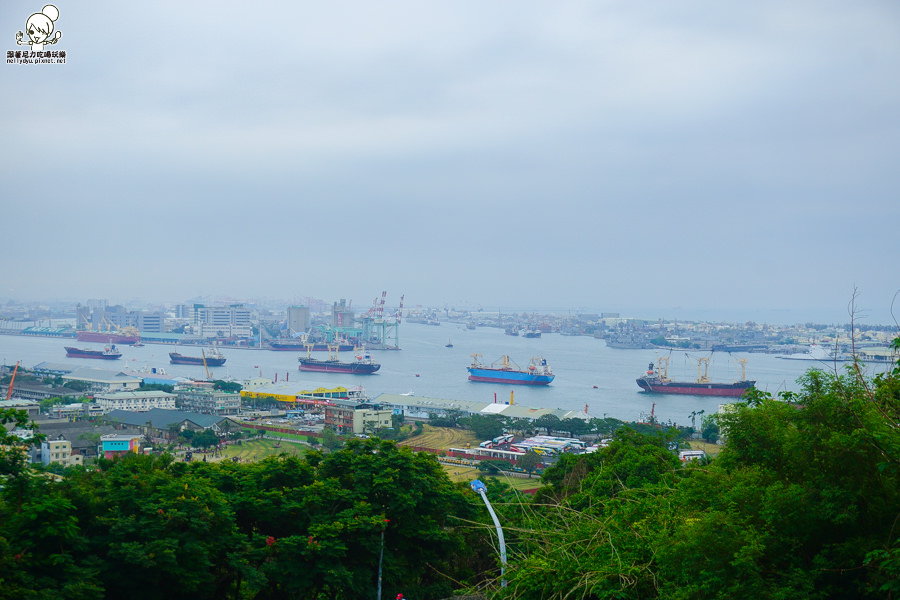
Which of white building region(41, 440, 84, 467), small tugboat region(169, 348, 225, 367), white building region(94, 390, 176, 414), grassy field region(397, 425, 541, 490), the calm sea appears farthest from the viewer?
small tugboat region(169, 348, 225, 367)

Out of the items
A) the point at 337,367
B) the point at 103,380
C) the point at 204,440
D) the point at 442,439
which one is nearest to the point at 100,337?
the point at 337,367

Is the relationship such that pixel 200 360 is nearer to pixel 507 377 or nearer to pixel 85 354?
pixel 85 354

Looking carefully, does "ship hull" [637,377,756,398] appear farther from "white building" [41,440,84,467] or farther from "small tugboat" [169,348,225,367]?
Result: "small tugboat" [169,348,225,367]

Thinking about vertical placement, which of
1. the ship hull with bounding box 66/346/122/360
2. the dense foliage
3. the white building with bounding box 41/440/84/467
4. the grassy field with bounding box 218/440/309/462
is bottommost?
the ship hull with bounding box 66/346/122/360

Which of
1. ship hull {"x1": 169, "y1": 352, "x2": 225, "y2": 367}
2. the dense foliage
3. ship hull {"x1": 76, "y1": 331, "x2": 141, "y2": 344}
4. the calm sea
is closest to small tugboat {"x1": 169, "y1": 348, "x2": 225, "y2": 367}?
ship hull {"x1": 169, "y1": 352, "x2": 225, "y2": 367}

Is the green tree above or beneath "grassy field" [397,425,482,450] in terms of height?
above

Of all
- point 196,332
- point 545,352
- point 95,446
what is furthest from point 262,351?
point 95,446

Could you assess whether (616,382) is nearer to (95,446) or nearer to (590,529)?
(95,446)

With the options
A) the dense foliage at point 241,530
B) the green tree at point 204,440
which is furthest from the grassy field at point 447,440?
the dense foliage at point 241,530
